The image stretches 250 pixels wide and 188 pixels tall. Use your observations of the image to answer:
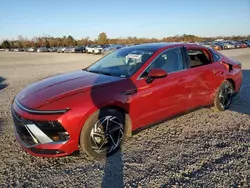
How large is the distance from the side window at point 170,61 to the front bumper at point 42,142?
5.92 ft

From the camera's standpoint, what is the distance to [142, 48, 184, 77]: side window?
12.9 ft

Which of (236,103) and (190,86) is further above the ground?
(190,86)

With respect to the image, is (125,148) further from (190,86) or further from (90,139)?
(190,86)

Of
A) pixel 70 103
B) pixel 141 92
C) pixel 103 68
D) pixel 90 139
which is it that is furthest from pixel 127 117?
pixel 103 68

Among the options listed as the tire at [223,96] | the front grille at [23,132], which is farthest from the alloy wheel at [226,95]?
the front grille at [23,132]

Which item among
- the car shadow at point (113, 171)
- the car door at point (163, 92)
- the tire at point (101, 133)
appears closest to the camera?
the car shadow at point (113, 171)

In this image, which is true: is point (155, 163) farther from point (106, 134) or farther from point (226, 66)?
point (226, 66)

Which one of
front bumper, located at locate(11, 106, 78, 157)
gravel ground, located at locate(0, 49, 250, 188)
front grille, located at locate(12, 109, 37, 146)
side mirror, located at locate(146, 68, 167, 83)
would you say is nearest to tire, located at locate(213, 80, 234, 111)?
gravel ground, located at locate(0, 49, 250, 188)

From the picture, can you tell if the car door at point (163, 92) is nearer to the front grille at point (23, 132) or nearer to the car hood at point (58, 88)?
the car hood at point (58, 88)

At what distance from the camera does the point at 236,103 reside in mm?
5816

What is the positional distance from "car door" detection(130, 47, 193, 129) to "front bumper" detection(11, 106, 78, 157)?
1123 mm

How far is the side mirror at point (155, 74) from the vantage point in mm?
3590

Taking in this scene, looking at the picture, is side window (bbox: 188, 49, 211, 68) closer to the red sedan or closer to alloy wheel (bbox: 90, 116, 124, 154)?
the red sedan

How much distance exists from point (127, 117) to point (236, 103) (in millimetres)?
3698
